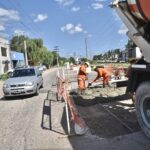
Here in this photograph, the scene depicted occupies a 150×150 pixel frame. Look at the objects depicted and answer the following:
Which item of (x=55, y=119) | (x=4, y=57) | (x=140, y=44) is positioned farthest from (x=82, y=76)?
(x=4, y=57)

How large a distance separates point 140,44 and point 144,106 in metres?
1.30

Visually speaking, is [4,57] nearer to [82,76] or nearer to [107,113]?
[82,76]

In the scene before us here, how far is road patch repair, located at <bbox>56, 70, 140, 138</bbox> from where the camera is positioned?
798 cm

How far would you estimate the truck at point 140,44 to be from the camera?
6308mm

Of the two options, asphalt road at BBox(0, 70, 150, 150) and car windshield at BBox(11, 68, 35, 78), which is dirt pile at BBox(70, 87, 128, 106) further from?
car windshield at BBox(11, 68, 35, 78)

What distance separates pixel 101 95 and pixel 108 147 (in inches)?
287

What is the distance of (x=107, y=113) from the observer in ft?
33.1

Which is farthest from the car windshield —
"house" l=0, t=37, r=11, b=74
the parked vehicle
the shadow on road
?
"house" l=0, t=37, r=11, b=74

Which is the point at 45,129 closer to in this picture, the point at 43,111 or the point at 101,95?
the point at 43,111

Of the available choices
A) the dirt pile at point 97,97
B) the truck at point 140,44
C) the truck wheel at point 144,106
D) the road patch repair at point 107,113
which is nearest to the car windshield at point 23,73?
the dirt pile at point 97,97

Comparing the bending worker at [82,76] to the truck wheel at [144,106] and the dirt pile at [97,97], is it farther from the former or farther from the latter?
the truck wheel at [144,106]

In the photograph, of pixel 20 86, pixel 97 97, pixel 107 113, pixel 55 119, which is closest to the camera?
pixel 55 119

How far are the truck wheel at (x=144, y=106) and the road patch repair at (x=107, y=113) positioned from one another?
0.80m

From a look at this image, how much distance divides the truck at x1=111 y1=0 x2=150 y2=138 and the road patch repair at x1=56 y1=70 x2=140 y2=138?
944mm
